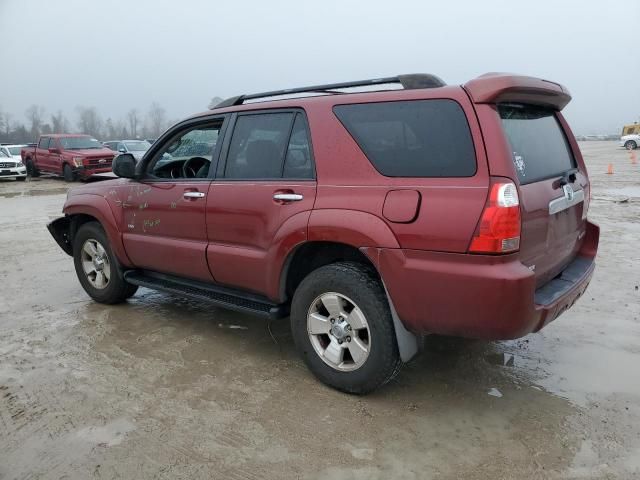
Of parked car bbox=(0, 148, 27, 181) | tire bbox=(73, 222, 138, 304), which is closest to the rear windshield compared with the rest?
tire bbox=(73, 222, 138, 304)

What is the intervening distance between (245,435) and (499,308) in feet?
4.98

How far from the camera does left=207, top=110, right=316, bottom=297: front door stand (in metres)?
3.36

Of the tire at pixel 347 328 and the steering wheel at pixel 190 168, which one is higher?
the steering wheel at pixel 190 168

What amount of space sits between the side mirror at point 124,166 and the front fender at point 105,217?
0.46 metres

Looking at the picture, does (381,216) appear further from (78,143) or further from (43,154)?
(43,154)

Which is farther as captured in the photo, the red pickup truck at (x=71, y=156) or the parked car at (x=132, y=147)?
the parked car at (x=132, y=147)

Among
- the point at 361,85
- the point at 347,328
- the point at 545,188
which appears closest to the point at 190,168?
the point at 361,85

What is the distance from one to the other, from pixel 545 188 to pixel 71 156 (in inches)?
774

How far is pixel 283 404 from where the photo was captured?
10.4 ft

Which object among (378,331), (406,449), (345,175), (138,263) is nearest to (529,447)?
(406,449)

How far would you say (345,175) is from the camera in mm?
3145

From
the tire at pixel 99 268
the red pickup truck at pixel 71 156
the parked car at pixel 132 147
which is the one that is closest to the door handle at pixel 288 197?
the tire at pixel 99 268

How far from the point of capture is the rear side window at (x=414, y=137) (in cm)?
278

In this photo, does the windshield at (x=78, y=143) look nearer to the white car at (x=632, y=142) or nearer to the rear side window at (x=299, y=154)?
the rear side window at (x=299, y=154)
